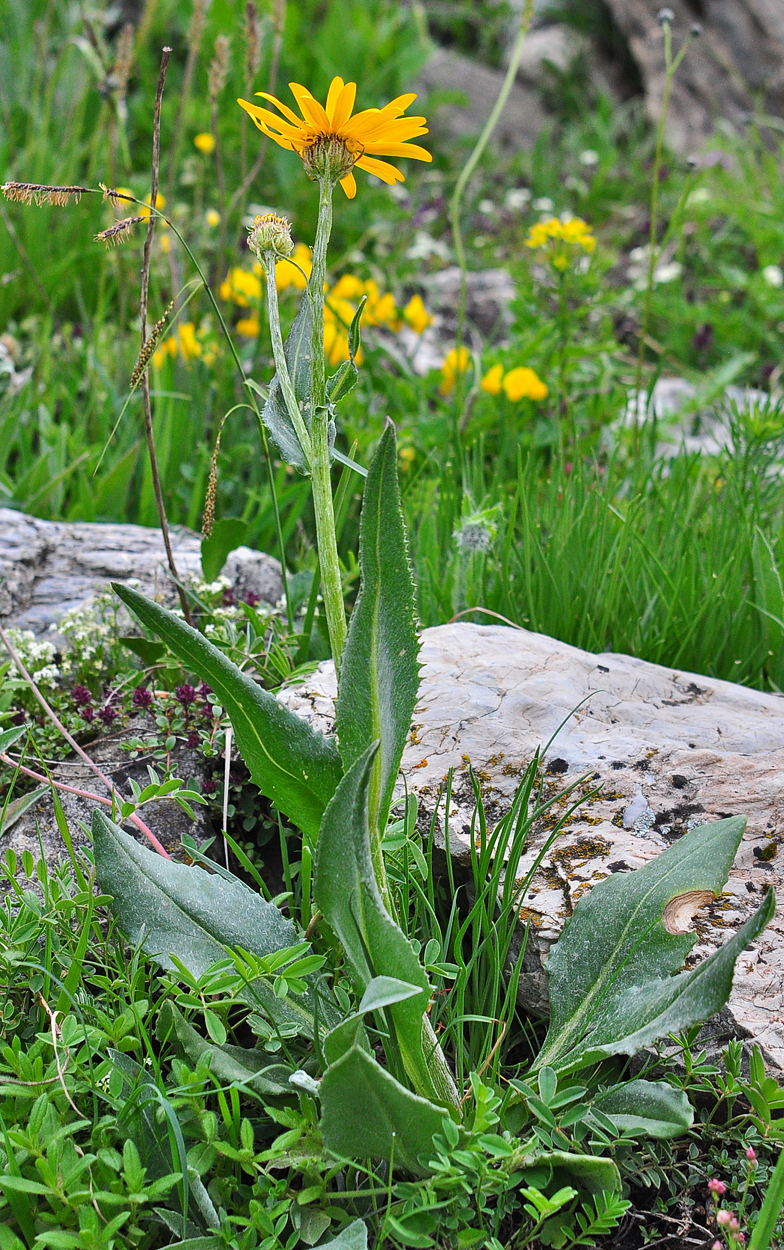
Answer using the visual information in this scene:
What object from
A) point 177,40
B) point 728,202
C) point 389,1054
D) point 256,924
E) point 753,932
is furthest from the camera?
point 177,40

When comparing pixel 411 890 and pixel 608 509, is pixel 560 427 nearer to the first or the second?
pixel 608 509

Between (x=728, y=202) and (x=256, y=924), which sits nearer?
(x=256, y=924)

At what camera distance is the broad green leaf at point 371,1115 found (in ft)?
3.13

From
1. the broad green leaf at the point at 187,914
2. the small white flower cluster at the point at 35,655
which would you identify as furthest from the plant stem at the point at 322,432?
the small white flower cluster at the point at 35,655

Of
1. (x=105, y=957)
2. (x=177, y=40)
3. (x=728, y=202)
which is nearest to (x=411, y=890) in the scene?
(x=105, y=957)

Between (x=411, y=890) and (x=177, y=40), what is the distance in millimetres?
6247

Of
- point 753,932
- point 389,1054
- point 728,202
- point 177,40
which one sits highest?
point 177,40

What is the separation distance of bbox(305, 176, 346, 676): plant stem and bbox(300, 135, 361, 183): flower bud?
0.04 feet

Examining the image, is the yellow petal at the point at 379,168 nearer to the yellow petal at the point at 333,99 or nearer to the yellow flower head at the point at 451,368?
the yellow petal at the point at 333,99

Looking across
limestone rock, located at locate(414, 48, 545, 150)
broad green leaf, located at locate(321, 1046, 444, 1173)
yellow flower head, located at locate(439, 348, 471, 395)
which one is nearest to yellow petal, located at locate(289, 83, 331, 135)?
broad green leaf, located at locate(321, 1046, 444, 1173)

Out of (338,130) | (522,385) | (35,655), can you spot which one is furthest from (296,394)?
(522,385)

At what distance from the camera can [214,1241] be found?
993 mm

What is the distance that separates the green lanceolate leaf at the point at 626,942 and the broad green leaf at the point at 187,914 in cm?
31

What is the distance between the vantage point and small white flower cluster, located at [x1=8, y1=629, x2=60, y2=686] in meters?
1.81
